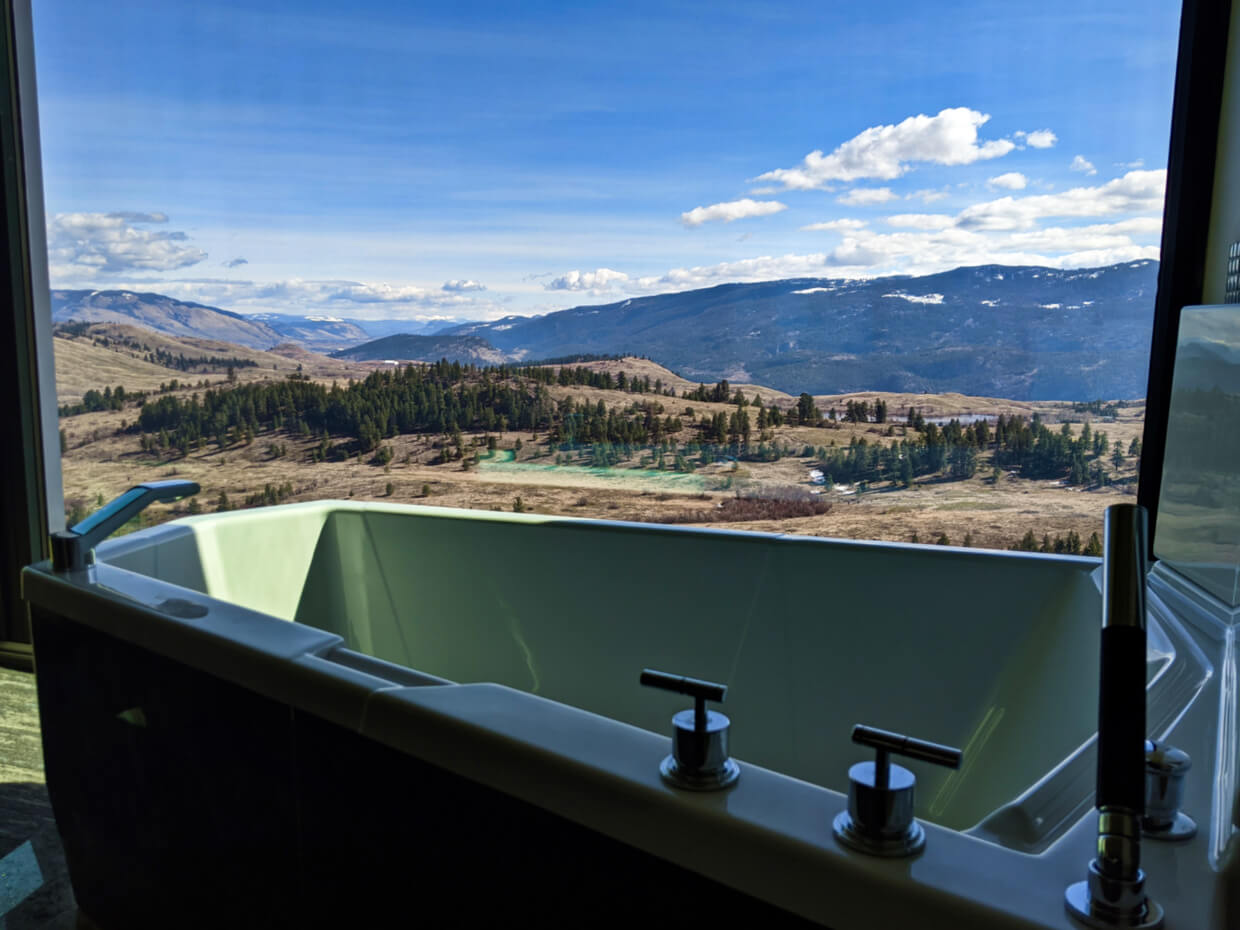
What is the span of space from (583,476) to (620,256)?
744 mm

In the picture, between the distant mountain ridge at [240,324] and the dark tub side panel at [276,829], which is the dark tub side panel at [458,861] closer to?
the dark tub side panel at [276,829]

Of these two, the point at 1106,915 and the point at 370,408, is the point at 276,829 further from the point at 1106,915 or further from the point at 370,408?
the point at 370,408

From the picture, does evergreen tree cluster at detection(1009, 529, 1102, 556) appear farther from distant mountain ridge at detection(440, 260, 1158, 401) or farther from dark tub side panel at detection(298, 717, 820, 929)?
dark tub side panel at detection(298, 717, 820, 929)

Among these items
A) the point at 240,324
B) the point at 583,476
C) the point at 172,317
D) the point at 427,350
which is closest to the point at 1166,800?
the point at 583,476

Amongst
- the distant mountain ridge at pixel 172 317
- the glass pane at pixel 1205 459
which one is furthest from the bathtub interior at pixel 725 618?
the distant mountain ridge at pixel 172 317

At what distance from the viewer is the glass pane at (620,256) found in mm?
2189

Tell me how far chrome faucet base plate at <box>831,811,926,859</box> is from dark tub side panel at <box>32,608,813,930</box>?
0.23ft

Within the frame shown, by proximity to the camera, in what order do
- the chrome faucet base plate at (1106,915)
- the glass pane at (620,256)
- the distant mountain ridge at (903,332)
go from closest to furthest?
the chrome faucet base plate at (1106,915)
the distant mountain ridge at (903,332)
the glass pane at (620,256)

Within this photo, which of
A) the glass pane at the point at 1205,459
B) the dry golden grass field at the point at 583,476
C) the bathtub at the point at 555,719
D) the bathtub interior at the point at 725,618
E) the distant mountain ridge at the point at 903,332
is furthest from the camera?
the dry golden grass field at the point at 583,476

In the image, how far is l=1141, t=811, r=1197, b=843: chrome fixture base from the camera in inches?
24.6

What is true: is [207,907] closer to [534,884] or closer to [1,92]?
[534,884]

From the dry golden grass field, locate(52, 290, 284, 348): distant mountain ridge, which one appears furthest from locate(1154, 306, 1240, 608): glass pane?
locate(52, 290, 284, 348): distant mountain ridge

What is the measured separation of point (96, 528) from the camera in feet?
4.51

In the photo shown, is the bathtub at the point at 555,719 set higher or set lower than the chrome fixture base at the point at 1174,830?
lower
